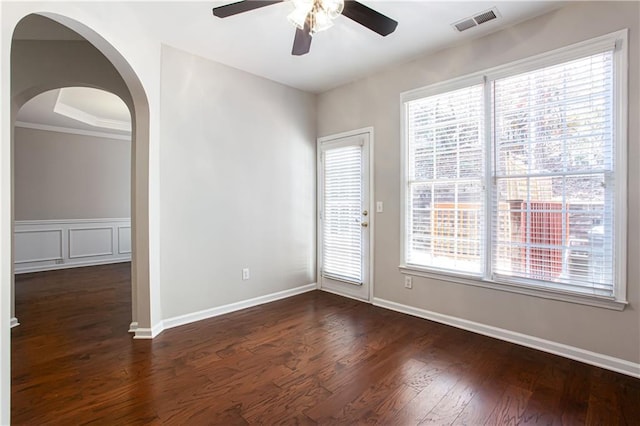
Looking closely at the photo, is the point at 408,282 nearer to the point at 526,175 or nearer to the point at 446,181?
the point at 446,181

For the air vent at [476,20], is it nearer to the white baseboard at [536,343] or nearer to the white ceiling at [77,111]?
the white baseboard at [536,343]

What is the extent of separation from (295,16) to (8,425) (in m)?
2.73

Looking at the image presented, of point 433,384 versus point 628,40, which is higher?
point 628,40

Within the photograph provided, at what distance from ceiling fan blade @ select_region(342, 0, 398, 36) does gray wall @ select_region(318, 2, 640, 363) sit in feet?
3.88

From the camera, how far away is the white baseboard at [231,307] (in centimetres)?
305

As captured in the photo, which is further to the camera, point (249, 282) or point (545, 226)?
point (249, 282)

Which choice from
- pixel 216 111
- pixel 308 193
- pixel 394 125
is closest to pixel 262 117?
pixel 216 111

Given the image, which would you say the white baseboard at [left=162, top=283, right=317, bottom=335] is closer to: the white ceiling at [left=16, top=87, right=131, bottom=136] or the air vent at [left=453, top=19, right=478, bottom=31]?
the air vent at [left=453, top=19, right=478, bottom=31]

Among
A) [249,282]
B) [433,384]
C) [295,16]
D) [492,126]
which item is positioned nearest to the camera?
[295,16]

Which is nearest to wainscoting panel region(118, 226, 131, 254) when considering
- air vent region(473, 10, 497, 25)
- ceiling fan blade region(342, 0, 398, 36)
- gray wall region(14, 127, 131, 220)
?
gray wall region(14, 127, 131, 220)

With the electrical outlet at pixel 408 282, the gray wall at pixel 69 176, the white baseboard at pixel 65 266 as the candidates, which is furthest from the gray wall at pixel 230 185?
the gray wall at pixel 69 176

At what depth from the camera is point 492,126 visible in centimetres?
277

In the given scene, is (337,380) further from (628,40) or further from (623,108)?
(628,40)

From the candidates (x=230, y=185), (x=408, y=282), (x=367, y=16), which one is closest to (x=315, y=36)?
(x=367, y=16)
